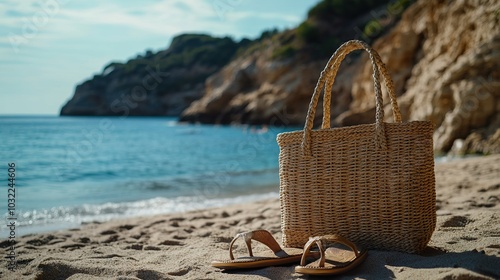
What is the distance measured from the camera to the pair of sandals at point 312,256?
2.41 meters

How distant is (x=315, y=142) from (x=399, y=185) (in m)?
0.57

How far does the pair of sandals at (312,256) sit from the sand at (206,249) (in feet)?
0.16

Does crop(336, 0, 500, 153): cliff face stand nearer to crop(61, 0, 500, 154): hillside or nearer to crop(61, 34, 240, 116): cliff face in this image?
crop(61, 0, 500, 154): hillside

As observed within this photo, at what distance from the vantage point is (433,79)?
1634 centimetres

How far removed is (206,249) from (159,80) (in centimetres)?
7906

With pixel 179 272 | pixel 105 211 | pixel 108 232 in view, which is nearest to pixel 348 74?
pixel 105 211

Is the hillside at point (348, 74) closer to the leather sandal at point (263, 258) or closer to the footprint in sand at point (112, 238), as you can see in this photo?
the footprint in sand at point (112, 238)

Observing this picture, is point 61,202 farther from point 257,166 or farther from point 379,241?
point 257,166

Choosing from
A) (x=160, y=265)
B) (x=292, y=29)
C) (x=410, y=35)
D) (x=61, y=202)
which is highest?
(x=292, y=29)

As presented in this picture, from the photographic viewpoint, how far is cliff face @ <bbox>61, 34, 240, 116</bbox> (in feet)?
236

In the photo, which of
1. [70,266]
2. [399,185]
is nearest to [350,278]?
[399,185]

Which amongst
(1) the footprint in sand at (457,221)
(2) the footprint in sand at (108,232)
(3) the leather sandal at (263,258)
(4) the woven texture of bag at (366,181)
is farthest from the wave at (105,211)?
(1) the footprint in sand at (457,221)

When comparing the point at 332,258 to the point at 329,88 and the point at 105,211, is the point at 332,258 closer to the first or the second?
the point at 329,88

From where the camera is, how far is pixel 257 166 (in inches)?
582
